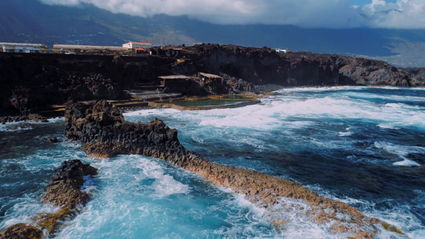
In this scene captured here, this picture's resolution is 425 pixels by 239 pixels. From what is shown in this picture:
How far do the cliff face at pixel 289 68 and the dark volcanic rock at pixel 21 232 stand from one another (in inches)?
1939

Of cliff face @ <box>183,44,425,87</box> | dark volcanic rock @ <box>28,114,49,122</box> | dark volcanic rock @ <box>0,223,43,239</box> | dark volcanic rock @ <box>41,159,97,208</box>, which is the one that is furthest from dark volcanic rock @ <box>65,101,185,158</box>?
cliff face @ <box>183,44,425,87</box>

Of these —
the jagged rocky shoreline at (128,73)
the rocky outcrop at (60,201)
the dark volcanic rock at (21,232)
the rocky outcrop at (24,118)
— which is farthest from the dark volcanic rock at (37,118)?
the dark volcanic rock at (21,232)

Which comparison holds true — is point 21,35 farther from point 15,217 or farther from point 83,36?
point 15,217

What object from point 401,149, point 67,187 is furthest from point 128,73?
point 401,149

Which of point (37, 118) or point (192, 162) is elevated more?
point (37, 118)

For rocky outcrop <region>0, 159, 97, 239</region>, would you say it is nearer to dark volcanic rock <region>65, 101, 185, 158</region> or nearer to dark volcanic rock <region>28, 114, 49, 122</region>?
dark volcanic rock <region>65, 101, 185, 158</region>

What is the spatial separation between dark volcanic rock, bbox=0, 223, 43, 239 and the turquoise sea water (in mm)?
847

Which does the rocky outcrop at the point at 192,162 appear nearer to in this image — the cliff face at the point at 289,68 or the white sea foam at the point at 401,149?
the white sea foam at the point at 401,149

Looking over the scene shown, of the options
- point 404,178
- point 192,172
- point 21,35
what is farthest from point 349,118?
point 21,35

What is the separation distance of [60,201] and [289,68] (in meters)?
79.5

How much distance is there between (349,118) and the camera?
31812 millimetres

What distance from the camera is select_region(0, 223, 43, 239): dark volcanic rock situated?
27.3 feet

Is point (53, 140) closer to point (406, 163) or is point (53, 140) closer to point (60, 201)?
point (60, 201)

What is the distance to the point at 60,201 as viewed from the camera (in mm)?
11023
